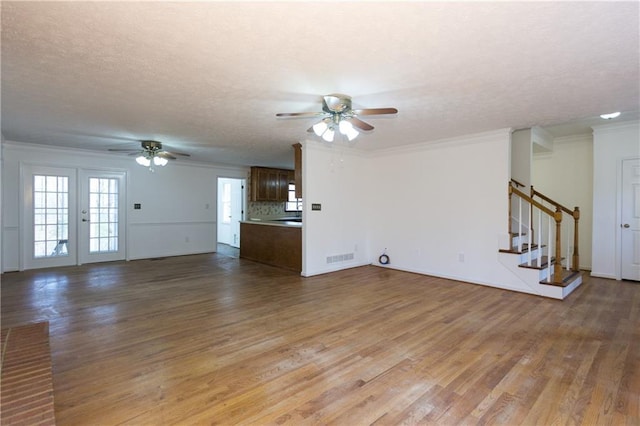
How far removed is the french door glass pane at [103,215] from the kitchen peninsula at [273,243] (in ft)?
9.11

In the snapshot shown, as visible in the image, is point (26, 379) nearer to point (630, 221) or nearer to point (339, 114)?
point (339, 114)

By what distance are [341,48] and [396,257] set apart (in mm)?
4527

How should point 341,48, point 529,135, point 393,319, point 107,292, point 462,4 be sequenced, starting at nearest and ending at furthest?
A: 1. point 462,4
2. point 341,48
3. point 393,319
4. point 107,292
5. point 529,135

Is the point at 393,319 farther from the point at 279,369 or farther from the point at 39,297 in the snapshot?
the point at 39,297

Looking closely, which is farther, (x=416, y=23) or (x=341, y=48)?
(x=341, y=48)

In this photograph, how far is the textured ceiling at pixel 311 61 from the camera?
1744 millimetres

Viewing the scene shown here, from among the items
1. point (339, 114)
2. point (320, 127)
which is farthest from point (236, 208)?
point (339, 114)

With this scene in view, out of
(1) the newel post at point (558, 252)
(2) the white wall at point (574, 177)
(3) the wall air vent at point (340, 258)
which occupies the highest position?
(2) the white wall at point (574, 177)

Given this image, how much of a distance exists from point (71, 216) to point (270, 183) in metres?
4.55

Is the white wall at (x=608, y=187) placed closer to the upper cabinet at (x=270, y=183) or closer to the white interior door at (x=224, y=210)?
the upper cabinet at (x=270, y=183)

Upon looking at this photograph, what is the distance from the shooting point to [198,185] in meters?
7.81

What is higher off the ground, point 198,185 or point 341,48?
point 341,48

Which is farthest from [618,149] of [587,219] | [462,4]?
[462,4]

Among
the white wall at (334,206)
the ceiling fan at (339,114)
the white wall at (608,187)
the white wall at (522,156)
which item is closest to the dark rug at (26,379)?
the ceiling fan at (339,114)
